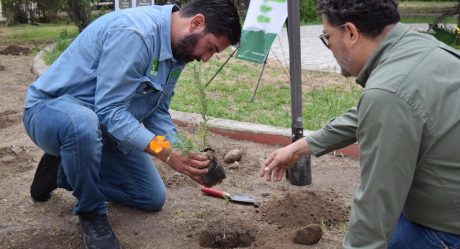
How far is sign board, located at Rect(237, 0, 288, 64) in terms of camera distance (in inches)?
240

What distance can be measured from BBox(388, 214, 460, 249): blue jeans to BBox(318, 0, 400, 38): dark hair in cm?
75

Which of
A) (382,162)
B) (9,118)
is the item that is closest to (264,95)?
(9,118)

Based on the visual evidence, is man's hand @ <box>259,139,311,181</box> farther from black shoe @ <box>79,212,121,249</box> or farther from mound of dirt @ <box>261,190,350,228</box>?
black shoe @ <box>79,212,121,249</box>

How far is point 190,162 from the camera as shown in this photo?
3.02 meters

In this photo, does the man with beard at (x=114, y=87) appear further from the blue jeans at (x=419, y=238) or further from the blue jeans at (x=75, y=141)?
the blue jeans at (x=419, y=238)

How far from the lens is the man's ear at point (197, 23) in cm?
300

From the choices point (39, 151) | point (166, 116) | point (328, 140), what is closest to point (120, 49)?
point (166, 116)

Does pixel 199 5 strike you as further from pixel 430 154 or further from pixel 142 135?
pixel 430 154

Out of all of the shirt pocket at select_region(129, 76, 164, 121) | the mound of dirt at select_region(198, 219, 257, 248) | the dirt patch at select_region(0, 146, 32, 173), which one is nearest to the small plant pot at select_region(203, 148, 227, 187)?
the mound of dirt at select_region(198, 219, 257, 248)

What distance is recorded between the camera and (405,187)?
195 centimetres

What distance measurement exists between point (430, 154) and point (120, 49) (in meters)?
1.56

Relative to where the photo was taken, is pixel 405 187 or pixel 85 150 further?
pixel 85 150

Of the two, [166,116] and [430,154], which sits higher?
[430,154]

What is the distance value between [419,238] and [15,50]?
980 cm
